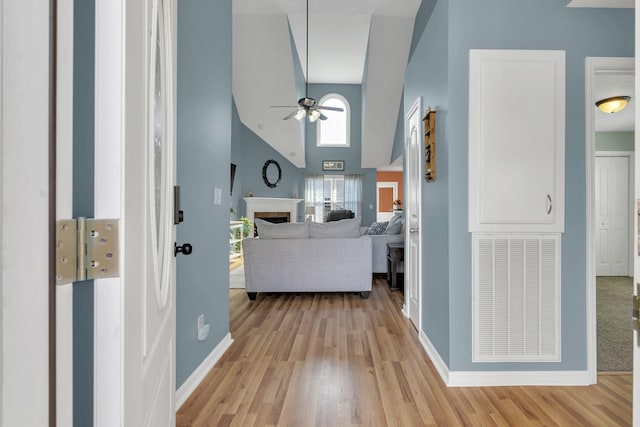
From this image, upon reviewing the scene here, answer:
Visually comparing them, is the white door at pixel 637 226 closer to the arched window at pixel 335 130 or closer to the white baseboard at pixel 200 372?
the white baseboard at pixel 200 372

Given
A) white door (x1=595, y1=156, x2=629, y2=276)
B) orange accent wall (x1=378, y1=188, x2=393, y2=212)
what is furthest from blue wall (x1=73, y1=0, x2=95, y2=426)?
orange accent wall (x1=378, y1=188, x2=393, y2=212)

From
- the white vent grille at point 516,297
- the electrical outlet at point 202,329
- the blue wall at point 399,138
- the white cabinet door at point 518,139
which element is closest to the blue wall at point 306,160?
the blue wall at point 399,138

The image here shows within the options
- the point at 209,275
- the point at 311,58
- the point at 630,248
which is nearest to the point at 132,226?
the point at 209,275

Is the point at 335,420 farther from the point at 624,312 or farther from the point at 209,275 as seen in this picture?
the point at 624,312

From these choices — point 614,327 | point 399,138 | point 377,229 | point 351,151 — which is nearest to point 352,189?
point 351,151

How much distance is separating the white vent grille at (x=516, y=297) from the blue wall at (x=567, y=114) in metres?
0.05

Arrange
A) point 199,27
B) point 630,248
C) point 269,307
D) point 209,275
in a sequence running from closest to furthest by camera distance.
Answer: point 199,27, point 209,275, point 269,307, point 630,248

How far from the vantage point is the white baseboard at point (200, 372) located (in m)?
1.87

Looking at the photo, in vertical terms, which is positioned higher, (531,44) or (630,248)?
(531,44)

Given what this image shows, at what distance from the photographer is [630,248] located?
17.5ft

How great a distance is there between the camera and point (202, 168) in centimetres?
219

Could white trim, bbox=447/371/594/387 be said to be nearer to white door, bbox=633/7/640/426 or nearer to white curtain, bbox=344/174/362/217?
white door, bbox=633/7/640/426

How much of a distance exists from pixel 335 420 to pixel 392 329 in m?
1.41

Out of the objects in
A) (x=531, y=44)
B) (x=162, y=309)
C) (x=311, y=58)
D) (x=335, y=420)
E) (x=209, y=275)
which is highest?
(x=311, y=58)
